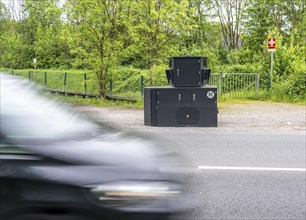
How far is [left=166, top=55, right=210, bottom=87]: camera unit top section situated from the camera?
11594 mm

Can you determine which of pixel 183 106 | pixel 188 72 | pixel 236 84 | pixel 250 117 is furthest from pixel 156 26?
pixel 183 106

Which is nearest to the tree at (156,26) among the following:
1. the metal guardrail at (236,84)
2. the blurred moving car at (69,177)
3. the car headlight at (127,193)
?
the metal guardrail at (236,84)

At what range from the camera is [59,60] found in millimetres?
39000

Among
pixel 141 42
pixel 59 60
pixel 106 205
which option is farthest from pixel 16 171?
pixel 59 60

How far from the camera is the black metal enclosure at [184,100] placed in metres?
11.4

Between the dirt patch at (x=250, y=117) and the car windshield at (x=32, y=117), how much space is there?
7119mm

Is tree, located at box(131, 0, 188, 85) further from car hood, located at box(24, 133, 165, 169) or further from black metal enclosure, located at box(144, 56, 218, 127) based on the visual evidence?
car hood, located at box(24, 133, 165, 169)

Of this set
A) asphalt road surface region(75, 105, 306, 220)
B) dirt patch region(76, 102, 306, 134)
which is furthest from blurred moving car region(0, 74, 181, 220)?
dirt patch region(76, 102, 306, 134)

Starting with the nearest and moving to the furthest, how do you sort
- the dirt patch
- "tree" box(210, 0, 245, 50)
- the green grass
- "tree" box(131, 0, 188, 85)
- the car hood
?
the car hood
the dirt patch
"tree" box(131, 0, 188, 85)
the green grass
"tree" box(210, 0, 245, 50)

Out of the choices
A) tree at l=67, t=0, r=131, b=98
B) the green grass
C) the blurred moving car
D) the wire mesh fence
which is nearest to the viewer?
the blurred moving car

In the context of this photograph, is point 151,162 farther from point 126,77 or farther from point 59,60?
point 59,60

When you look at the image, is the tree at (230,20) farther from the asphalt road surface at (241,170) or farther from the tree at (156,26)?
the asphalt road surface at (241,170)

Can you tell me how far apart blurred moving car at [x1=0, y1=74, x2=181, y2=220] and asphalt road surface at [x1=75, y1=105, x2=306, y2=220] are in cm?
26

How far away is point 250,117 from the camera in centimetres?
1421
